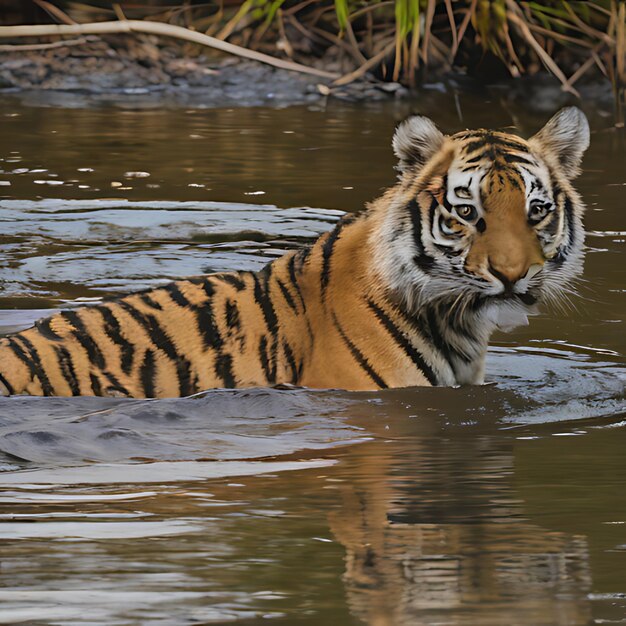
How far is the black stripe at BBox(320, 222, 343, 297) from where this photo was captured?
4.55m

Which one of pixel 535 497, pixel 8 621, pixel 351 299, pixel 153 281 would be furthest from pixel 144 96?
pixel 8 621

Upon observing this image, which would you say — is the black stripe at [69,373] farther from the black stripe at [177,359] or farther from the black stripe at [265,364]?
the black stripe at [265,364]

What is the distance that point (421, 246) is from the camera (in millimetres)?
4461

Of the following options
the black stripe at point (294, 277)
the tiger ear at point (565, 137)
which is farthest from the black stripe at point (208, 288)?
the tiger ear at point (565, 137)

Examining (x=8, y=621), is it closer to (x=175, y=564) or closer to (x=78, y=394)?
(x=175, y=564)

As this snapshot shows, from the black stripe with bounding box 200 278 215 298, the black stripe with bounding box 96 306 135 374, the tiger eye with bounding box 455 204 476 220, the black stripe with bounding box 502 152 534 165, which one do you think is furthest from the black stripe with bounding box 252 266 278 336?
the black stripe with bounding box 502 152 534 165

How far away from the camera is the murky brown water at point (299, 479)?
103 inches

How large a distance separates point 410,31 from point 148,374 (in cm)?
807

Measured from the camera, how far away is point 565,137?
4.60 meters

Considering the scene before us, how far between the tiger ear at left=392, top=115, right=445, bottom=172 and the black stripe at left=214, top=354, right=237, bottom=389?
31.5 inches

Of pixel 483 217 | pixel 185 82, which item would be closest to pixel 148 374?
pixel 483 217

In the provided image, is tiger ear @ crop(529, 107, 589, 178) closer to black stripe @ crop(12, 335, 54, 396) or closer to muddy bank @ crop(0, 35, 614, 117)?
black stripe @ crop(12, 335, 54, 396)

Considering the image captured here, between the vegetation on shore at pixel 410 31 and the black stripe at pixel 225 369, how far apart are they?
24.1 ft

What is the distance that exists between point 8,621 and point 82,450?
4.94ft
